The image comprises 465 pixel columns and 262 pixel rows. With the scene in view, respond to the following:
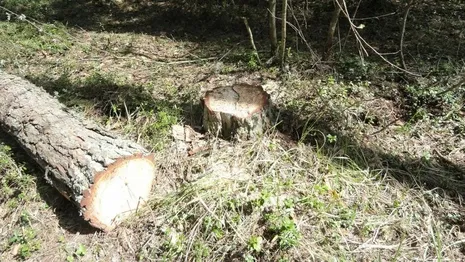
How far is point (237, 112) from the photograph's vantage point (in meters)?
3.51

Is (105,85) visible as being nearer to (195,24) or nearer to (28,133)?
(28,133)

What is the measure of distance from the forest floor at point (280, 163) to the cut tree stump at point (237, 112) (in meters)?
0.14

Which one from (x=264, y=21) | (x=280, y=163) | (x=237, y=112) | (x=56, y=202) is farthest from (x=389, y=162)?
(x=264, y=21)

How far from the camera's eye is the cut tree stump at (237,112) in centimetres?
351

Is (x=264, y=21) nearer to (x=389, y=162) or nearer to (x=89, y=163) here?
(x=389, y=162)

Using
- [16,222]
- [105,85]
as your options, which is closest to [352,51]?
[105,85]

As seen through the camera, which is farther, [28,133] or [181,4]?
[181,4]

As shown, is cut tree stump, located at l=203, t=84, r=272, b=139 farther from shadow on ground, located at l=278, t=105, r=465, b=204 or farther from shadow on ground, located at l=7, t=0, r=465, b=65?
shadow on ground, located at l=7, t=0, r=465, b=65

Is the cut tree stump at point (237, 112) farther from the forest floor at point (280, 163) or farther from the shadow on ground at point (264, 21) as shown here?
the shadow on ground at point (264, 21)

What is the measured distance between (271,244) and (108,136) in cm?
162

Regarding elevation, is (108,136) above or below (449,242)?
above

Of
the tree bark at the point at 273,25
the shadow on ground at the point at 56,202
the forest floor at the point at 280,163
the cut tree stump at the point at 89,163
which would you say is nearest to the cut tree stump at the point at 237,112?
the forest floor at the point at 280,163

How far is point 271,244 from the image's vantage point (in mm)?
2725

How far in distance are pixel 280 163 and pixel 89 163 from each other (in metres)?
1.58
